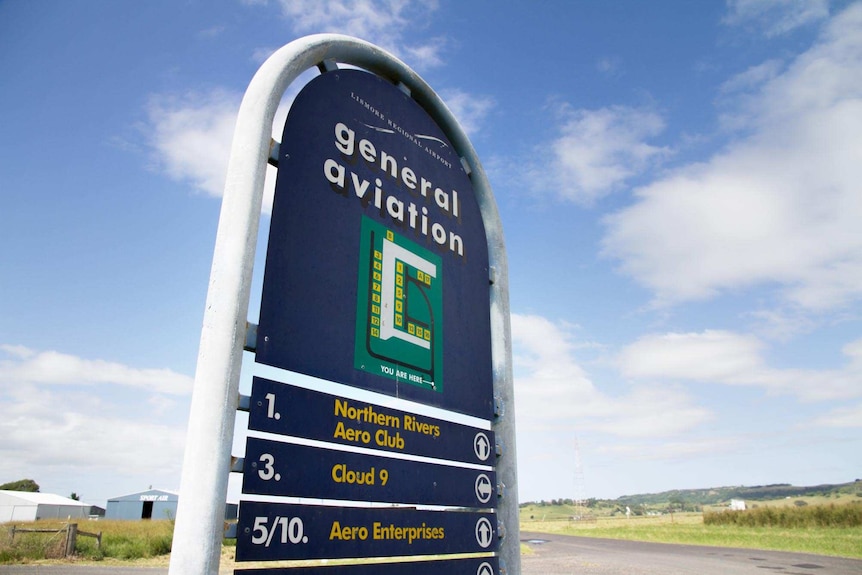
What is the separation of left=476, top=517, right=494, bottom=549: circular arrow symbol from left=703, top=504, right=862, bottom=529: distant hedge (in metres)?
44.8

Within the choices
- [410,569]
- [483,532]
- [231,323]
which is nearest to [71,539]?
[483,532]

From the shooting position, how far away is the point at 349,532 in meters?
1.97

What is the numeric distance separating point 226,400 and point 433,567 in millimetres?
1220

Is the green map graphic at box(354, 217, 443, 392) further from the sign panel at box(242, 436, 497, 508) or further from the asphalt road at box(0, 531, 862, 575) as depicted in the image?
the asphalt road at box(0, 531, 862, 575)

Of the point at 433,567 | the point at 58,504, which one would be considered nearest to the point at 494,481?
the point at 433,567

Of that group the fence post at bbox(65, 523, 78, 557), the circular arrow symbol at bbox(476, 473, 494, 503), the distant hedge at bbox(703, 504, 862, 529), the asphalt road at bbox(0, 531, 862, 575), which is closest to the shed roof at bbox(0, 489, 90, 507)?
the fence post at bbox(65, 523, 78, 557)

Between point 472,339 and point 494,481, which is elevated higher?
point 472,339

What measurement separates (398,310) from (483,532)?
1.14 m

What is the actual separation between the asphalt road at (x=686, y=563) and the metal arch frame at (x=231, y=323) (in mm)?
15846

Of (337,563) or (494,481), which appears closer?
(337,563)

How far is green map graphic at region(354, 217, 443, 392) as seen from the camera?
2316mm

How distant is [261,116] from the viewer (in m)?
2.06

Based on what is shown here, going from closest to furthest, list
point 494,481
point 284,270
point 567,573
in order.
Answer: point 284,270 < point 494,481 < point 567,573

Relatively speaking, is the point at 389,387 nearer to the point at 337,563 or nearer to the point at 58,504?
the point at 337,563
